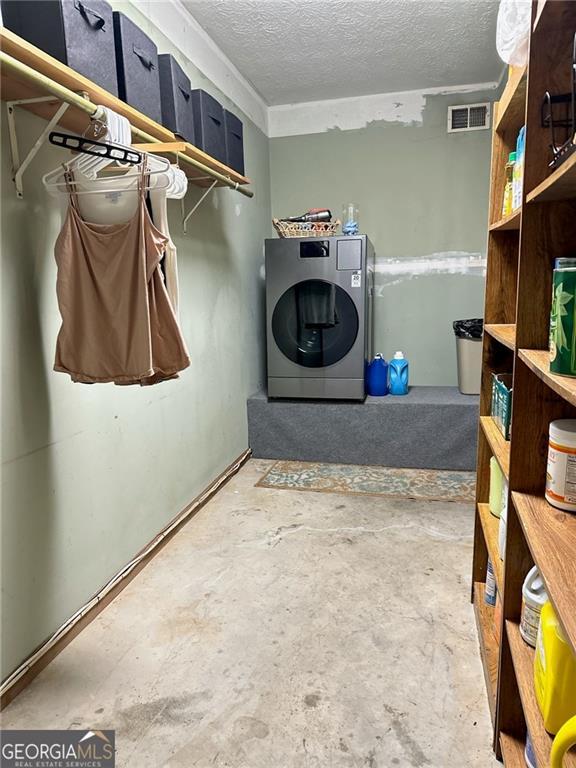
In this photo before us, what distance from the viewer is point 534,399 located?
44.7 inches

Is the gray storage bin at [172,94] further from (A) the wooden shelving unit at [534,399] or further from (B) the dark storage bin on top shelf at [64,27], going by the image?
(A) the wooden shelving unit at [534,399]

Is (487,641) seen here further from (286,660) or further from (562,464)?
(562,464)

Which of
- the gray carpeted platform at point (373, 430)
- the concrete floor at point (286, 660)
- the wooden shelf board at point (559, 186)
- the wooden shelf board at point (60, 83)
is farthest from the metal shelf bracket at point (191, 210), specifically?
the wooden shelf board at point (559, 186)

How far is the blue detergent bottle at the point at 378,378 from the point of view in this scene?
362 centimetres

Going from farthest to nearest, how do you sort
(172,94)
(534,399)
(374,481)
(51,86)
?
(374,481)
(172,94)
(51,86)
(534,399)

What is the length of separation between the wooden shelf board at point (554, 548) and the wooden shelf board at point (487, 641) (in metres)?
0.64

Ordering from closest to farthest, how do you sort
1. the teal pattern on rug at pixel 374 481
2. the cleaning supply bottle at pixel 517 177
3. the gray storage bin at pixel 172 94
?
the cleaning supply bottle at pixel 517 177 < the gray storage bin at pixel 172 94 < the teal pattern on rug at pixel 374 481

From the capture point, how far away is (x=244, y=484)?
125 inches

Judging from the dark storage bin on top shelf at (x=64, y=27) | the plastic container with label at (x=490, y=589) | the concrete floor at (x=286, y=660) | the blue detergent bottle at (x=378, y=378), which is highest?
the dark storage bin on top shelf at (x=64, y=27)

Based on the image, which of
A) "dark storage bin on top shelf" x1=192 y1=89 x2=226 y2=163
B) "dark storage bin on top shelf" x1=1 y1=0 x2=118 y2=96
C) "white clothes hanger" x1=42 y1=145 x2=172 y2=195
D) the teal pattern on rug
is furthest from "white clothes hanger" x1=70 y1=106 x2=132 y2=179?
the teal pattern on rug

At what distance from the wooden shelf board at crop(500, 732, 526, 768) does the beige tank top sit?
1.42 m

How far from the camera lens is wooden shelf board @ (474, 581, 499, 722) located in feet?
4.70

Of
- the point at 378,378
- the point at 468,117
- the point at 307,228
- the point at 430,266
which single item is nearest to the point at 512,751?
the point at 378,378

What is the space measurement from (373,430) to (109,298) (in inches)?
89.2
